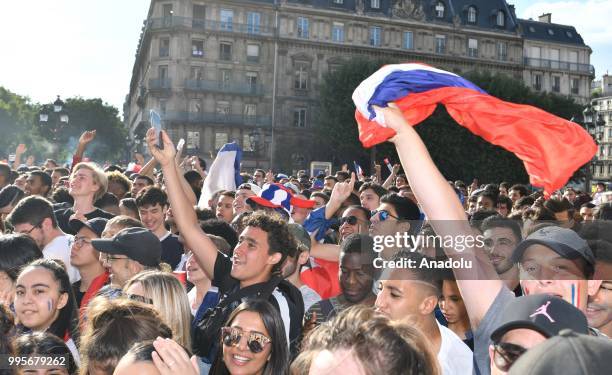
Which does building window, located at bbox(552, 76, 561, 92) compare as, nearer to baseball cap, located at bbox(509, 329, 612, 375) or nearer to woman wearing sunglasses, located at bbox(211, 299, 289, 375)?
woman wearing sunglasses, located at bbox(211, 299, 289, 375)

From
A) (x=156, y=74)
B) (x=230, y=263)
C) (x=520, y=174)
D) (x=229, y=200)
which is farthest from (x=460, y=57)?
(x=230, y=263)

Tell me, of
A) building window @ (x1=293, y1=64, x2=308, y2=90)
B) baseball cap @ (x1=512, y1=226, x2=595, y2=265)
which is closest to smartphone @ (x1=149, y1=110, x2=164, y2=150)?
baseball cap @ (x1=512, y1=226, x2=595, y2=265)

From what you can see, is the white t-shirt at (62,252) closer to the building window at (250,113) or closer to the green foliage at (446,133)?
the green foliage at (446,133)

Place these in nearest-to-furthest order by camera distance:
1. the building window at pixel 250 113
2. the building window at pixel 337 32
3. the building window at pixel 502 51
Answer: the building window at pixel 250 113, the building window at pixel 337 32, the building window at pixel 502 51

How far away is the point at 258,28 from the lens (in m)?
49.7

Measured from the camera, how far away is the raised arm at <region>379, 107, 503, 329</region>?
2.76 metres

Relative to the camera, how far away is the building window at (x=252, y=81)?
50.0 m

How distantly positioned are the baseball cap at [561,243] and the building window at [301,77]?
48.3 metres

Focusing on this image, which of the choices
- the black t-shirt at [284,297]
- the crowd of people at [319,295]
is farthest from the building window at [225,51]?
the black t-shirt at [284,297]

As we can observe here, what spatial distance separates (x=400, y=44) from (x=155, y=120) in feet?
162

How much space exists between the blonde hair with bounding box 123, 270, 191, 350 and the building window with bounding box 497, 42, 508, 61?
57.9 metres

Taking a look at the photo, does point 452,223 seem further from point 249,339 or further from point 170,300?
point 170,300

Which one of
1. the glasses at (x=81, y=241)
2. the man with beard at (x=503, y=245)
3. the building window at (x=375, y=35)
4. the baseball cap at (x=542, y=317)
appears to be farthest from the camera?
the building window at (x=375, y=35)

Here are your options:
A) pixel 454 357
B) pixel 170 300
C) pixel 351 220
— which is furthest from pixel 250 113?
pixel 454 357
